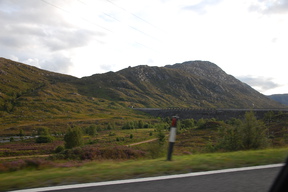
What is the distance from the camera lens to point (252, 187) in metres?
4.48

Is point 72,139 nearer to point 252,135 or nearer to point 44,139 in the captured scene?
point 44,139

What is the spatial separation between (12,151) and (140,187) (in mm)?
69093

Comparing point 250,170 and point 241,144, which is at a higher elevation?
point 250,170

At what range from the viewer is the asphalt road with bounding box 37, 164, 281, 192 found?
4.43m

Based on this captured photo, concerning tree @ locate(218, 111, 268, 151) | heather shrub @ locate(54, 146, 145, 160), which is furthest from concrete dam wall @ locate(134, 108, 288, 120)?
heather shrub @ locate(54, 146, 145, 160)

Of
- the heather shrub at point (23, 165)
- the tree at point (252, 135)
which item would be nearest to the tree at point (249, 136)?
the tree at point (252, 135)

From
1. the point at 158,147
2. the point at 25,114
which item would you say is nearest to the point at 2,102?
the point at 25,114

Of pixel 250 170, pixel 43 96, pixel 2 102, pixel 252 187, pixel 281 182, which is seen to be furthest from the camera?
pixel 43 96

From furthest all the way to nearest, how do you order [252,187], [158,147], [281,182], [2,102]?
[2,102]
[158,147]
[252,187]
[281,182]

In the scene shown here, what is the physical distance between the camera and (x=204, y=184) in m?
4.72

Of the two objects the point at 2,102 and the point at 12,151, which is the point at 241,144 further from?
the point at 2,102

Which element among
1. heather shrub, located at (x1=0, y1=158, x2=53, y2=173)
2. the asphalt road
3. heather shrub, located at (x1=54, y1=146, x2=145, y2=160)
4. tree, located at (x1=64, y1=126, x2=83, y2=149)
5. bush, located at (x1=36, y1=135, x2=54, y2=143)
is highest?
the asphalt road

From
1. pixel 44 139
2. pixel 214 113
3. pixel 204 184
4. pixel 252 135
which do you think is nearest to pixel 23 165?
pixel 204 184

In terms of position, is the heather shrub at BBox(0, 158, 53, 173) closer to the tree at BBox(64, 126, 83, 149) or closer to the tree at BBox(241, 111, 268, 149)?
the tree at BBox(241, 111, 268, 149)
